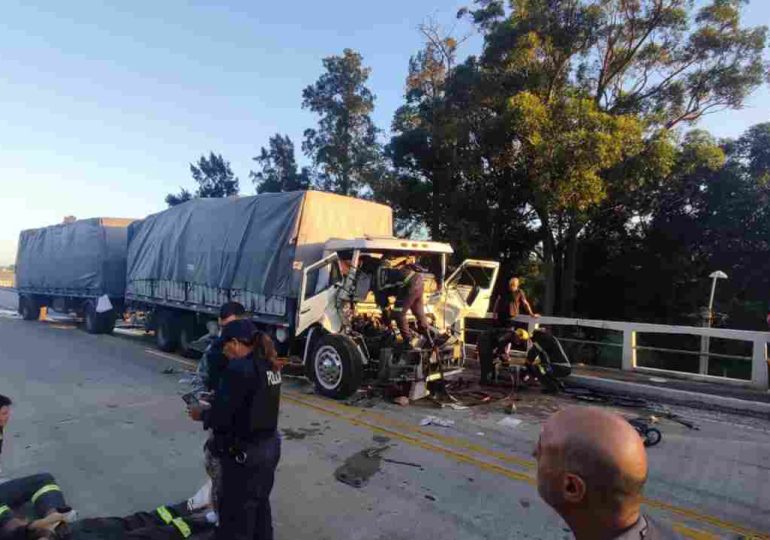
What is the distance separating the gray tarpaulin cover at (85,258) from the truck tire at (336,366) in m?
11.0

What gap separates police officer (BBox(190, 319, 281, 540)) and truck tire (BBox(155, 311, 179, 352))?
982 centimetres

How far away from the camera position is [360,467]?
495cm

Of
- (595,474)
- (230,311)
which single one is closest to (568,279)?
(230,311)

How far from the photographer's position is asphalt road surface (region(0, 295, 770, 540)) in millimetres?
3875

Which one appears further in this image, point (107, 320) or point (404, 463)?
point (107, 320)

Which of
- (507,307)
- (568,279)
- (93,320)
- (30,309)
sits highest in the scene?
(568,279)

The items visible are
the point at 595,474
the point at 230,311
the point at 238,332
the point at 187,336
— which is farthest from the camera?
the point at 187,336

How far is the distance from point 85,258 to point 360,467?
589 inches

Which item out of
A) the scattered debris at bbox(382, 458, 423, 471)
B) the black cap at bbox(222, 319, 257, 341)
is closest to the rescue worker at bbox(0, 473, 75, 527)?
the black cap at bbox(222, 319, 257, 341)

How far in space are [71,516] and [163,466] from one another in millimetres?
1282

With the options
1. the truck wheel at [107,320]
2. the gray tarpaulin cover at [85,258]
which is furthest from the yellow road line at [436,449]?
the gray tarpaulin cover at [85,258]

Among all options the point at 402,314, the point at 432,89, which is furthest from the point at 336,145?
the point at 402,314

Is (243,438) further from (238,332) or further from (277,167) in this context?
(277,167)

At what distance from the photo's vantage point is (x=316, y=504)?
4148 mm
